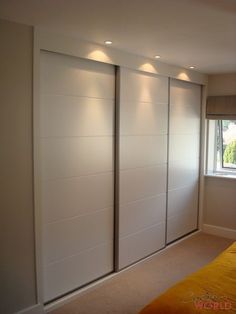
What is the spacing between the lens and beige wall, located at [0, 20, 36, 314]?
2.54 m

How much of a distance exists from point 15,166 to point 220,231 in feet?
11.6

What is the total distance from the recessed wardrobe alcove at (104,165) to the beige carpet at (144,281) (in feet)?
0.45

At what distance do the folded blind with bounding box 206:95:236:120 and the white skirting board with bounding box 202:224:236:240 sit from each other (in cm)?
164

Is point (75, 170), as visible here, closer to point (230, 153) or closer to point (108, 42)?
point (108, 42)

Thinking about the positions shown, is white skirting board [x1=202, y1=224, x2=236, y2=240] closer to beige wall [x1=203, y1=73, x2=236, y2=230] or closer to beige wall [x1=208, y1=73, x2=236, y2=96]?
beige wall [x1=203, y1=73, x2=236, y2=230]

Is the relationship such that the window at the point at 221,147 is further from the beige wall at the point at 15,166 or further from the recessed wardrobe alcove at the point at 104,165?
the beige wall at the point at 15,166

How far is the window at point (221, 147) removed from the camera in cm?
515

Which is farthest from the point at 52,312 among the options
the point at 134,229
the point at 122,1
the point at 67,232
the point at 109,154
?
the point at 122,1

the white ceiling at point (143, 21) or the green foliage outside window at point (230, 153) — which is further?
the green foliage outside window at point (230, 153)

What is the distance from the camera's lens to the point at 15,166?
2.63 metres

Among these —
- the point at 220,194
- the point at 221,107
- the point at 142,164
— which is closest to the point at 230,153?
the point at 220,194

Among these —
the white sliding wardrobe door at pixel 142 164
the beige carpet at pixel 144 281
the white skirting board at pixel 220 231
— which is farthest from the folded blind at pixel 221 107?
the beige carpet at pixel 144 281

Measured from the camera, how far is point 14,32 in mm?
2551

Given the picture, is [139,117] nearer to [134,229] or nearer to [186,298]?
[134,229]
